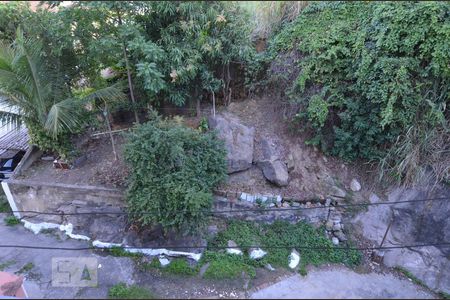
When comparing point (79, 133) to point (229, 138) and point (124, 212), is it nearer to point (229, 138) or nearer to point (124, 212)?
point (124, 212)

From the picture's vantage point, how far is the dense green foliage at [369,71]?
6.25 metres

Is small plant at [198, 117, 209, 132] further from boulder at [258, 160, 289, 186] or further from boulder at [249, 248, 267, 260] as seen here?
boulder at [249, 248, 267, 260]

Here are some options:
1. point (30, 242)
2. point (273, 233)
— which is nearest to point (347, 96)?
point (273, 233)

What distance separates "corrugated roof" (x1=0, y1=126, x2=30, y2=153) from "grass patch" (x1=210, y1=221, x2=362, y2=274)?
6.10m

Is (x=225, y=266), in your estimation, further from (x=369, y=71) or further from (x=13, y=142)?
(x=13, y=142)

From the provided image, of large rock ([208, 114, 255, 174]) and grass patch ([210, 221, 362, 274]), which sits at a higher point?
large rock ([208, 114, 255, 174])

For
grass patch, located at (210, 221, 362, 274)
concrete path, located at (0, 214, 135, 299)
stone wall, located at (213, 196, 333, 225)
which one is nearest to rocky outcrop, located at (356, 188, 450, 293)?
grass patch, located at (210, 221, 362, 274)

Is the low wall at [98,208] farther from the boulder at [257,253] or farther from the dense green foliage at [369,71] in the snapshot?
the dense green foliage at [369,71]

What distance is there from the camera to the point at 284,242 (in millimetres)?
6668

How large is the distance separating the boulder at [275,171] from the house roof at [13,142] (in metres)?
6.44

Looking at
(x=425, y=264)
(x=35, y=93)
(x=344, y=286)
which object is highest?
(x=35, y=93)

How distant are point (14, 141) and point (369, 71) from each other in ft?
30.5

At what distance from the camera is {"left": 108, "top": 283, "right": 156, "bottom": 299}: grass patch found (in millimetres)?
5496

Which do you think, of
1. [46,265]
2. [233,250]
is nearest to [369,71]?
[233,250]
